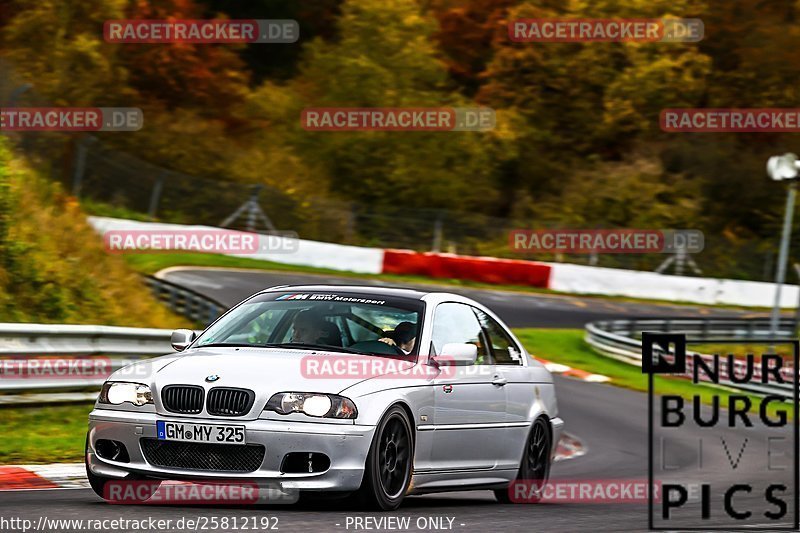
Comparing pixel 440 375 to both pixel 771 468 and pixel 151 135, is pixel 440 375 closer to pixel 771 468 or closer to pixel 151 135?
pixel 771 468

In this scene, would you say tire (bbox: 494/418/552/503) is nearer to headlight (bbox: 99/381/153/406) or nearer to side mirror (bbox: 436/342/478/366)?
side mirror (bbox: 436/342/478/366)

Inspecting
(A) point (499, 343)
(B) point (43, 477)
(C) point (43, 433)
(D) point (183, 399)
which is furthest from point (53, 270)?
(D) point (183, 399)

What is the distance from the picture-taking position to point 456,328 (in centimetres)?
898

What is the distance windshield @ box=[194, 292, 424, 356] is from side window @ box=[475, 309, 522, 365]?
3.02 ft

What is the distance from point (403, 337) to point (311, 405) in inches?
51.6

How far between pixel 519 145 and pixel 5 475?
40.9m

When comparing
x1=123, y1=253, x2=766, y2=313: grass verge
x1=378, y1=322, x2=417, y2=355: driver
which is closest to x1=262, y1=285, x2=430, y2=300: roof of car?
x1=378, y1=322, x2=417, y2=355: driver

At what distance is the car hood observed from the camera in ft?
23.9

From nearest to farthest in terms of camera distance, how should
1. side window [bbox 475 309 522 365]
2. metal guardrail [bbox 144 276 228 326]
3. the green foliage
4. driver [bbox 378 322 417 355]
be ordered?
driver [bbox 378 322 417 355] < side window [bbox 475 309 522 365] < the green foliage < metal guardrail [bbox 144 276 228 326]

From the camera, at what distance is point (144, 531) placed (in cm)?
620

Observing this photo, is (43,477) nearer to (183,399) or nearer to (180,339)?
(180,339)

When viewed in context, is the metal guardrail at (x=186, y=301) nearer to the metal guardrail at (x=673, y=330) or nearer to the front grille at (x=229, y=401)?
the metal guardrail at (x=673, y=330)

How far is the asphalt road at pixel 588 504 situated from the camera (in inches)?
272

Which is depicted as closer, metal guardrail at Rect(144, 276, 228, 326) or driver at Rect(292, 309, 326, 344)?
driver at Rect(292, 309, 326, 344)
